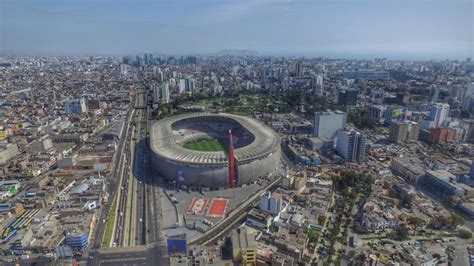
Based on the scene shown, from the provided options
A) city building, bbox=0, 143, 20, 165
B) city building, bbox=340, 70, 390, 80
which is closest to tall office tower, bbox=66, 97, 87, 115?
city building, bbox=0, 143, 20, 165

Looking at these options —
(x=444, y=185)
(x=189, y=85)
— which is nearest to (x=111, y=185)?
(x=444, y=185)

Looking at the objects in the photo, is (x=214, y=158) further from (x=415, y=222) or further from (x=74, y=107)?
(x=74, y=107)

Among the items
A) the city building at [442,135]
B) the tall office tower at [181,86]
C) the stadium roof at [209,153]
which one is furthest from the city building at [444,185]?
the tall office tower at [181,86]

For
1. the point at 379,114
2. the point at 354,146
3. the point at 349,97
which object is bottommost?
the point at 354,146

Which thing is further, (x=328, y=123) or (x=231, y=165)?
(x=328, y=123)

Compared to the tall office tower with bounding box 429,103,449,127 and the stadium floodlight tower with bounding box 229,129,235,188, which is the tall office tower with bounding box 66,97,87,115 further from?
the tall office tower with bounding box 429,103,449,127

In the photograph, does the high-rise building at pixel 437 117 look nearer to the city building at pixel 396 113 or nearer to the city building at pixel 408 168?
the city building at pixel 396 113

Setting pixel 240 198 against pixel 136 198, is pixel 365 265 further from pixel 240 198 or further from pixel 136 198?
pixel 136 198
